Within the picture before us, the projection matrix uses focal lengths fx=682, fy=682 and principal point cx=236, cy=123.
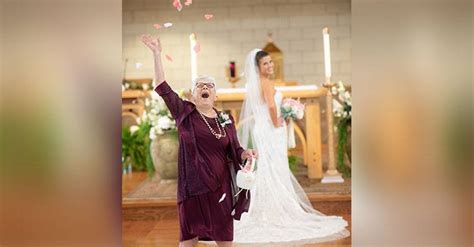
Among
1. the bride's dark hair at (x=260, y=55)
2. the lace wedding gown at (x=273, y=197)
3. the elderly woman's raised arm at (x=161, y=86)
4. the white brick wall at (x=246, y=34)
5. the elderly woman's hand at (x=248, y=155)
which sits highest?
the white brick wall at (x=246, y=34)

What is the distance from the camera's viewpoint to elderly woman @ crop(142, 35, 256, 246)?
A: 2936 mm

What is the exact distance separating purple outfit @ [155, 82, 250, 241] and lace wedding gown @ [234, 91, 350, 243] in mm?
1319

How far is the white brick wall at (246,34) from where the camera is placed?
26.9ft

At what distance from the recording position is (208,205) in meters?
2.96

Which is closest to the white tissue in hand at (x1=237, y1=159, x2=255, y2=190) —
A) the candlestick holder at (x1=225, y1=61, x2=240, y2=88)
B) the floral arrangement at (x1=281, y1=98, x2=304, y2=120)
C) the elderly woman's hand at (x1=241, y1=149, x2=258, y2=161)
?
the elderly woman's hand at (x1=241, y1=149, x2=258, y2=161)

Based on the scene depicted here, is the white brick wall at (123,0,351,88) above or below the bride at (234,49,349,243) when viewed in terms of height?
above

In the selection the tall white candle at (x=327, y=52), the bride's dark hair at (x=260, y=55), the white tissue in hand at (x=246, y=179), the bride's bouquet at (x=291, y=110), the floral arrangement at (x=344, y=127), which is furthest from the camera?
the floral arrangement at (x=344, y=127)

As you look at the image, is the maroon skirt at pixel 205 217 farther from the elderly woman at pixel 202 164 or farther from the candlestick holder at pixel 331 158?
the candlestick holder at pixel 331 158

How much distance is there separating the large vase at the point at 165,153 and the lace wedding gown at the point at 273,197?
109 cm

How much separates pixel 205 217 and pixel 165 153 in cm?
242

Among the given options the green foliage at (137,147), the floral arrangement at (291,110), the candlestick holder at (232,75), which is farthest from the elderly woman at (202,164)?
the candlestick holder at (232,75)

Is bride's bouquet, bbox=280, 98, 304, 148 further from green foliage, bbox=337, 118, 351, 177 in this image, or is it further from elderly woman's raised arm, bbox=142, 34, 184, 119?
elderly woman's raised arm, bbox=142, 34, 184, 119
